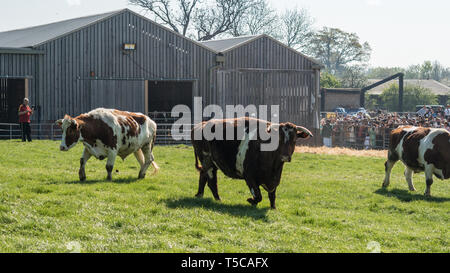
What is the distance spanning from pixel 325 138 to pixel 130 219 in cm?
2495

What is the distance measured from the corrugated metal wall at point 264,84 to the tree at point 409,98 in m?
44.4

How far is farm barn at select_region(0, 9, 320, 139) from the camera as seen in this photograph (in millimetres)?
27453

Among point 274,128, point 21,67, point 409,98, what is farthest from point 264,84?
point 409,98

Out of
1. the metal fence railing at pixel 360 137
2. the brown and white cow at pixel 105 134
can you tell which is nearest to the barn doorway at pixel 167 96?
the metal fence railing at pixel 360 137

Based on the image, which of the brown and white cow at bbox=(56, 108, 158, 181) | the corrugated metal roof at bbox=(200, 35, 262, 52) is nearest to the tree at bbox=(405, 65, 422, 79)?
the corrugated metal roof at bbox=(200, 35, 262, 52)

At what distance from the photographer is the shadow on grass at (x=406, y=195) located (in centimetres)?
1360

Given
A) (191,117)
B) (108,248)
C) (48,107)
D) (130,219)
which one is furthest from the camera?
(191,117)

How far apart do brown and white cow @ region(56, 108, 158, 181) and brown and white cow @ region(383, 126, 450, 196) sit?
6.29m

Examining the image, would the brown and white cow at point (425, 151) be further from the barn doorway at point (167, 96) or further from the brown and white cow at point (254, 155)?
the barn doorway at point (167, 96)

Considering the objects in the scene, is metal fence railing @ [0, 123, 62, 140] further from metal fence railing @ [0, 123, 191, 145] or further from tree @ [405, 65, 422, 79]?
tree @ [405, 65, 422, 79]

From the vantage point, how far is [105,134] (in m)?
13.5

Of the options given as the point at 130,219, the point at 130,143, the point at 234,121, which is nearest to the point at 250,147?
the point at 234,121

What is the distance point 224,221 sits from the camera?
9578 millimetres
